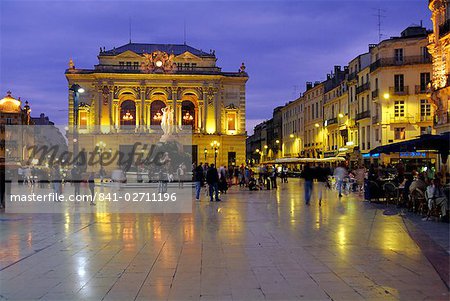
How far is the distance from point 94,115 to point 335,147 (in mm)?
32858

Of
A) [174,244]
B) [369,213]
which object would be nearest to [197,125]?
[369,213]

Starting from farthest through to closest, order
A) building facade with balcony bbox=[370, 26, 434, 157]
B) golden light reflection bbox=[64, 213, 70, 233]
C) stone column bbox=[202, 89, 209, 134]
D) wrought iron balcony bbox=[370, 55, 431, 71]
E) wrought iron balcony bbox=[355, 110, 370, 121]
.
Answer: stone column bbox=[202, 89, 209, 134] → wrought iron balcony bbox=[355, 110, 370, 121] → building facade with balcony bbox=[370, 26, 434, 157] → wrought iron balcony bbox=[370, 55, 431, 71] → golden light reflection bbox=[64, 213, 70, 233]

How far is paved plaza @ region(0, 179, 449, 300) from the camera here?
6574 mm

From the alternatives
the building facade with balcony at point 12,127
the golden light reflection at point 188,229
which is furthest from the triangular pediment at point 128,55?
the golden light reflection at point 188,229

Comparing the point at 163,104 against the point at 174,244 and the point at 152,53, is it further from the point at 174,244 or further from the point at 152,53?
the point at 174,244

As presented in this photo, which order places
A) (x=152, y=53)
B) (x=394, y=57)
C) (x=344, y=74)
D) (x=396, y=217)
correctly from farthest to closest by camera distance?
(x=152, y=53)
(x=344, y=74)
(x=394, y=57)
(x=396, y=217)

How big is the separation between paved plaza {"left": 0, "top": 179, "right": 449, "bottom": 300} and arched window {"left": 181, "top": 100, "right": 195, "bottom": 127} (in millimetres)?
59922

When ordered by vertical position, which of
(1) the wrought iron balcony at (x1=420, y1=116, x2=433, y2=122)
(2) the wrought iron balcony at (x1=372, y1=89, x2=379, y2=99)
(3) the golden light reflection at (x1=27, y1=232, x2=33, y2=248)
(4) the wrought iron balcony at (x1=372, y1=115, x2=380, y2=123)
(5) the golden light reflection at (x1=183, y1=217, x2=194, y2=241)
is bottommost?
(5) the golden light reflection at (x1=183, y1=217, x2=194, y2=241)

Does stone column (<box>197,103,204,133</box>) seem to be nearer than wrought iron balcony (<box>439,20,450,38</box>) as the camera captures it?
No

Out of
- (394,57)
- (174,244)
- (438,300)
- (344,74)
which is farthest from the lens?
(344,74)

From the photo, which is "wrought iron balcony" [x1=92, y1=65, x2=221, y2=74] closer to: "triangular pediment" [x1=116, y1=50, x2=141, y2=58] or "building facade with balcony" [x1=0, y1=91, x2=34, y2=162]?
"triangular pediment" [x1=116, y1=50, x2=141, y2=58]

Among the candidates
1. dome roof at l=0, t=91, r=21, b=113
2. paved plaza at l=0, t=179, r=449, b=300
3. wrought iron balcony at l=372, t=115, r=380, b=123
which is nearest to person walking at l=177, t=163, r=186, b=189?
paved plaza at l=0, t=179, r=449, b=300

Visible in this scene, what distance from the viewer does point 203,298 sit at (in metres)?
6.22

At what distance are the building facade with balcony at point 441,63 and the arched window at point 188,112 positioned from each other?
1609 inches
